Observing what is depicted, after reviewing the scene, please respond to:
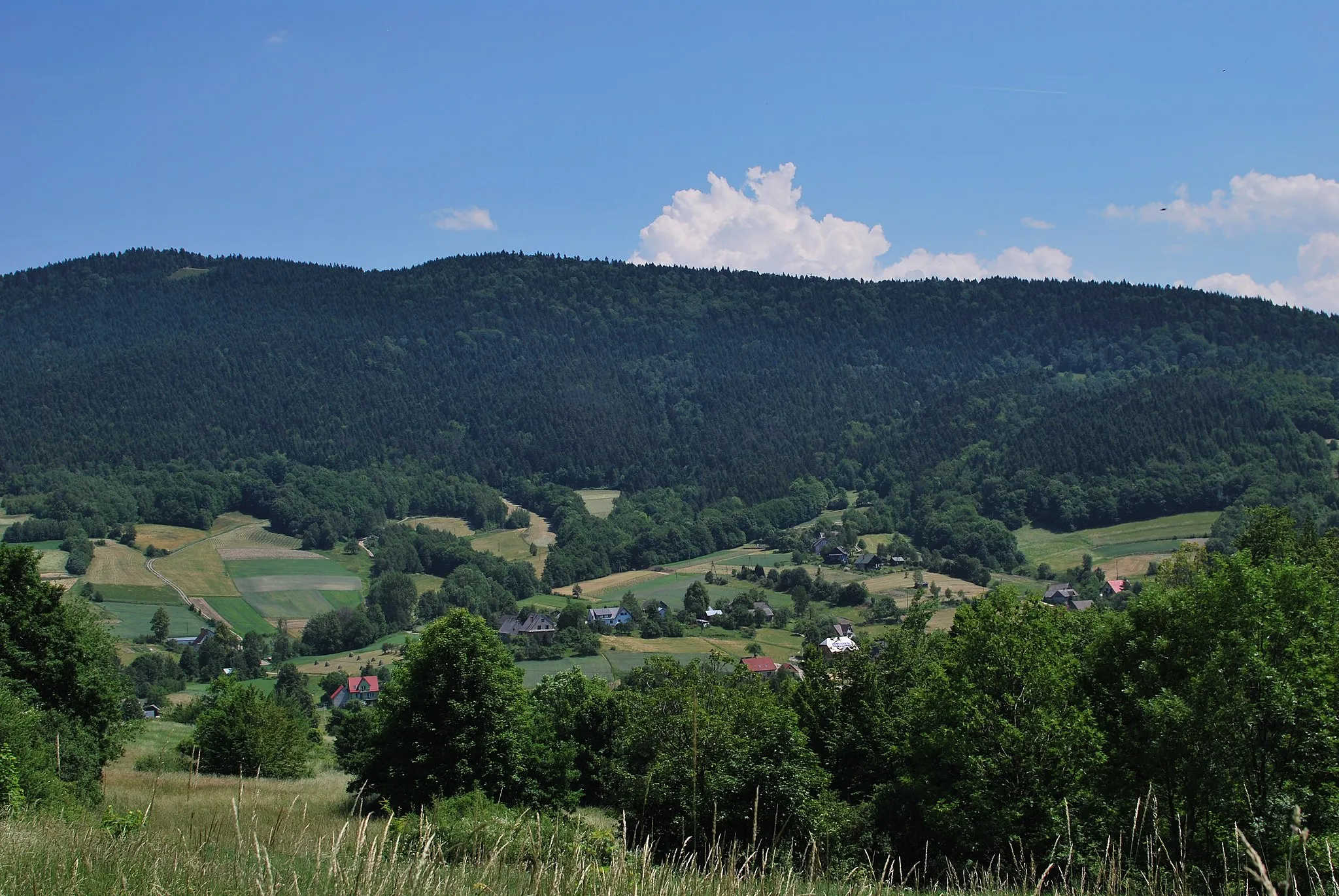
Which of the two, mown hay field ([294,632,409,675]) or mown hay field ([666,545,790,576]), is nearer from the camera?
mown hay field ([294,632,409,675])

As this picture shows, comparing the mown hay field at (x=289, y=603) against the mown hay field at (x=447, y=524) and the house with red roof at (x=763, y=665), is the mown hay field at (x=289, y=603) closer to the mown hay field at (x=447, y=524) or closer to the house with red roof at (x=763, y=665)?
the mown hay field at (x=447, y=524)

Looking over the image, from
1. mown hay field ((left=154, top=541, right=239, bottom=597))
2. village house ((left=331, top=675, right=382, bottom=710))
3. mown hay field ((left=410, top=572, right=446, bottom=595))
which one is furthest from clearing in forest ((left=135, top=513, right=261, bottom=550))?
village house ((left=331, top=675, right=382, bottom=710))

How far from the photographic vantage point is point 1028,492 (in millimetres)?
150250

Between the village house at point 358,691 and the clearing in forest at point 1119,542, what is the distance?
74445 millimetres

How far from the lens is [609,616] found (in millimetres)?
107625

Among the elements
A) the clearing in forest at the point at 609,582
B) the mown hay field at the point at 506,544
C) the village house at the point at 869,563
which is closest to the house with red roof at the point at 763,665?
the clearing in forest at the point at 609,582

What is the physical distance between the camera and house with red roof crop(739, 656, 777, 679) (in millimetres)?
74938

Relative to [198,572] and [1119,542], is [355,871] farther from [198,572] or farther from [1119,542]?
[1119,542]

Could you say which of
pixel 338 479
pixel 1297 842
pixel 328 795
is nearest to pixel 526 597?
pixel 338 479

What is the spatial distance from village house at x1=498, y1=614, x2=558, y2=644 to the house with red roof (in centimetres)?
2237

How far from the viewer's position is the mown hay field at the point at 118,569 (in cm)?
11450

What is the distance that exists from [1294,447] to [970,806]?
14602 centimetres

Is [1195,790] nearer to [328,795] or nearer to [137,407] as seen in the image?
[328,795]

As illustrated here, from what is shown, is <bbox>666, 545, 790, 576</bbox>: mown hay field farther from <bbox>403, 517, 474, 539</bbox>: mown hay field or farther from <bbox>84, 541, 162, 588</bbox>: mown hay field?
<bbox>84, 541, 162, 588</bbox>: mown hay field
